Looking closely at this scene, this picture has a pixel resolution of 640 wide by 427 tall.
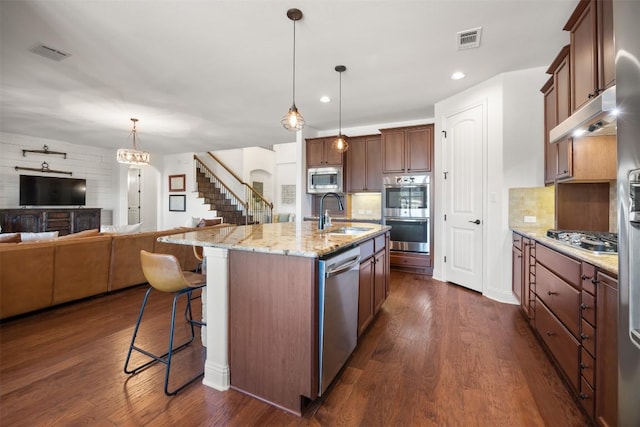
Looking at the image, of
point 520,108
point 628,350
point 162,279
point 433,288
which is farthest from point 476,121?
point 162,279

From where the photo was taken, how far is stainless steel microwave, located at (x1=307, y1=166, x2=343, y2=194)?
5.22 metres

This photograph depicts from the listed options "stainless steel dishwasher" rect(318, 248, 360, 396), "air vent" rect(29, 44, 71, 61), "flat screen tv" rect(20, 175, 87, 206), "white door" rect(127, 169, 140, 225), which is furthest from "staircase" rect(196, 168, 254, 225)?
"stainless steel dishwasher" rect(318, 248, 360, 396)

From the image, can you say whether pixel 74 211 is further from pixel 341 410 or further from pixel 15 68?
pixel 341 410

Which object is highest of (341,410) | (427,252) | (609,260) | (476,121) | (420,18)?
(420,18)

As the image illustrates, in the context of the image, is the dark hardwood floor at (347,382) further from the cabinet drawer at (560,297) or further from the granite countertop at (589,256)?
the granite countertop at (589,256)

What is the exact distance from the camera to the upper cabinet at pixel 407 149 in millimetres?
4531

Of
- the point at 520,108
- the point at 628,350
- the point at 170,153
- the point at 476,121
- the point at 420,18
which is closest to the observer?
the point at 628,350

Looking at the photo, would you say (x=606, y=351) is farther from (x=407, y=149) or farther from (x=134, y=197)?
(x=134, y=197)

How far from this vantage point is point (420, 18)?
2.34 meters

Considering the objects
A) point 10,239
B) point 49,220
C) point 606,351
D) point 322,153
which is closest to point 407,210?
point 322,153

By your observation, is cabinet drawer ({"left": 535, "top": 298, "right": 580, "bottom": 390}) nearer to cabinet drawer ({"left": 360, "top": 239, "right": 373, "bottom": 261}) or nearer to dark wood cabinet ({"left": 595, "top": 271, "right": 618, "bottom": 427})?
dark wood cabinet ({"left": 595, "top": 271, "right": 618, "bottom": 427})

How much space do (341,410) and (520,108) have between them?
3566 mm

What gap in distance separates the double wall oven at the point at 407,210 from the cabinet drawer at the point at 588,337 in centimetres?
301

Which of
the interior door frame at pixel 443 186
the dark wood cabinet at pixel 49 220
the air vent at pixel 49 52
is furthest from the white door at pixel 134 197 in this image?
the interior door frame at pixel 443 186
